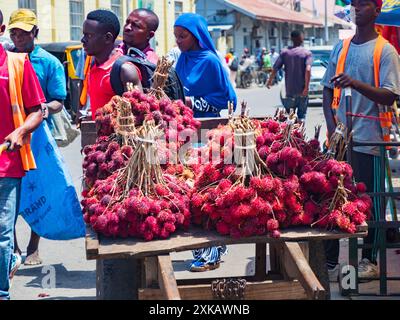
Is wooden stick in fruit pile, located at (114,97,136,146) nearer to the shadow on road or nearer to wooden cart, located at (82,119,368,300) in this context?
wooden cart, located at (82,119,368,300)

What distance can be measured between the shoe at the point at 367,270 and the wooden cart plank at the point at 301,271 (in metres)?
1.72

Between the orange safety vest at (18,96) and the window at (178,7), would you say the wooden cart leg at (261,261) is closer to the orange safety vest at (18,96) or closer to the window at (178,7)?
the orange safety vest at (18,96)

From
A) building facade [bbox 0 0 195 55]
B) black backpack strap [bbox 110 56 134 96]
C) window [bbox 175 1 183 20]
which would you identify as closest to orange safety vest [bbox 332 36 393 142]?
black backpack strap [bbox 110 56 134 96]

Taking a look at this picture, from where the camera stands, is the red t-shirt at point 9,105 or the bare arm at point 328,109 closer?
the red t-shirt at point 9,105

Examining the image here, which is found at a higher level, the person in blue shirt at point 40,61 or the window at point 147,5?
the window at point 147,5

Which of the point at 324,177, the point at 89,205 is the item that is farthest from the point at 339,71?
the point at 89,205

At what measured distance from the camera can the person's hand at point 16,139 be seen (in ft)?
15.1

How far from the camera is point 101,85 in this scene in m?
5.41

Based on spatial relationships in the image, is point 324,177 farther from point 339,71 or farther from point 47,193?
point 47,193

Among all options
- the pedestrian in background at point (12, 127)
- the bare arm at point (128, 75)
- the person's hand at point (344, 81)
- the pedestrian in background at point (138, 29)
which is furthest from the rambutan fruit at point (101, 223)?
the pedestrian in background at point (138, 29)

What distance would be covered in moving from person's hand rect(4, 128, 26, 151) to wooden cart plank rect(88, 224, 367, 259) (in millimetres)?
1029

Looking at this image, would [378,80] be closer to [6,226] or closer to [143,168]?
[143,168]

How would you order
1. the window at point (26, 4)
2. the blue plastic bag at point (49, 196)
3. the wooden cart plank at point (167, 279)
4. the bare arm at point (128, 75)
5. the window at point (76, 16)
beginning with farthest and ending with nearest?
the window at point (76, 16) → the window at point (26, 4) → the blue plastic bag at point (49, 196) → the bare arm at point (128, 75) → the wooden cart plank at point (167, 279)

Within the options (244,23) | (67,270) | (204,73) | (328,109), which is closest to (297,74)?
(204,73)
